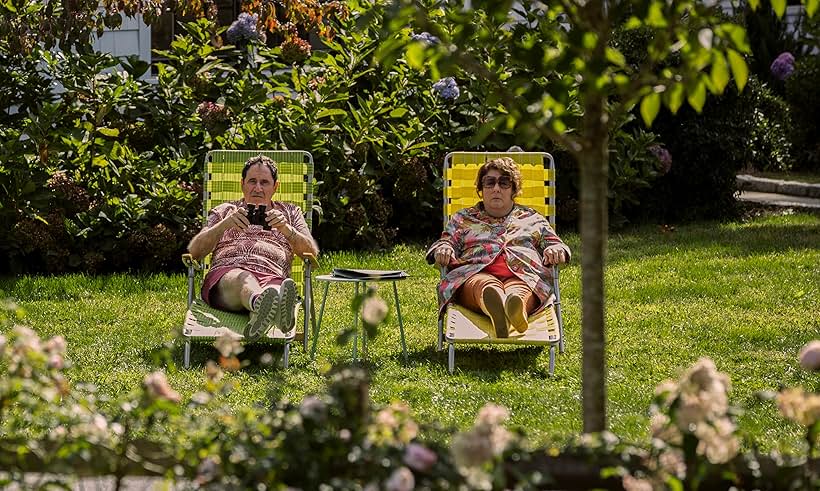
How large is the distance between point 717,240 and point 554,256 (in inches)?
138

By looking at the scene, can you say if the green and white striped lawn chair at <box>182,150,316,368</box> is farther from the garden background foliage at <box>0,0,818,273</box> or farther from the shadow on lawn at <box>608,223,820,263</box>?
the shadow on lawn at <box>608,223,820,263</box>

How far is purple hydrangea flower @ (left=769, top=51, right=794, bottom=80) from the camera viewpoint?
588 inches

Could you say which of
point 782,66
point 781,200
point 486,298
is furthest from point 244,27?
point 782,66

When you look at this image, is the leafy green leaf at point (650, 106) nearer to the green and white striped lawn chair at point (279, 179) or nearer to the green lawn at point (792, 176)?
the green and white striped lawn chair at point (279, 179)

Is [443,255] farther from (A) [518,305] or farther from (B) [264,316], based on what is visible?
(B) [264,316]

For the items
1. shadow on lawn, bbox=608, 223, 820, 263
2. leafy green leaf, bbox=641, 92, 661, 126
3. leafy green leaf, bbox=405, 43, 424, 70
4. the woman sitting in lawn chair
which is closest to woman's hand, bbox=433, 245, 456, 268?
the woman sitting in lawn chair

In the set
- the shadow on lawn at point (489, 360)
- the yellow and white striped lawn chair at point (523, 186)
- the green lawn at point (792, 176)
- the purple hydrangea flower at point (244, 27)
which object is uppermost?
the purple hydrangea flower at point (244, 27)

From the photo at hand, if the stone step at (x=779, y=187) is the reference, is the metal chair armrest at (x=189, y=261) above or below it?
below

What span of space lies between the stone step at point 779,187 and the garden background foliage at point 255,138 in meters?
1.92

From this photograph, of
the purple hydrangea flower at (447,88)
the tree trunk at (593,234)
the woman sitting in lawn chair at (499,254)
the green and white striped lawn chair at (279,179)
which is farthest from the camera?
the purple hydrangea flower at (447,88)

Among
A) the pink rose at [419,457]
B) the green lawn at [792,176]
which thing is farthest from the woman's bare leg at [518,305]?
the green lawn at [792,176]

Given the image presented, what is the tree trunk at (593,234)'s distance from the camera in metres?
2.84

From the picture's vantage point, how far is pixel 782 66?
49.2 feet

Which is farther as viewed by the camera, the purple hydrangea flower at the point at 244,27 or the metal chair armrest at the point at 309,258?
the purple hydrangea flower at the point at 244,27
